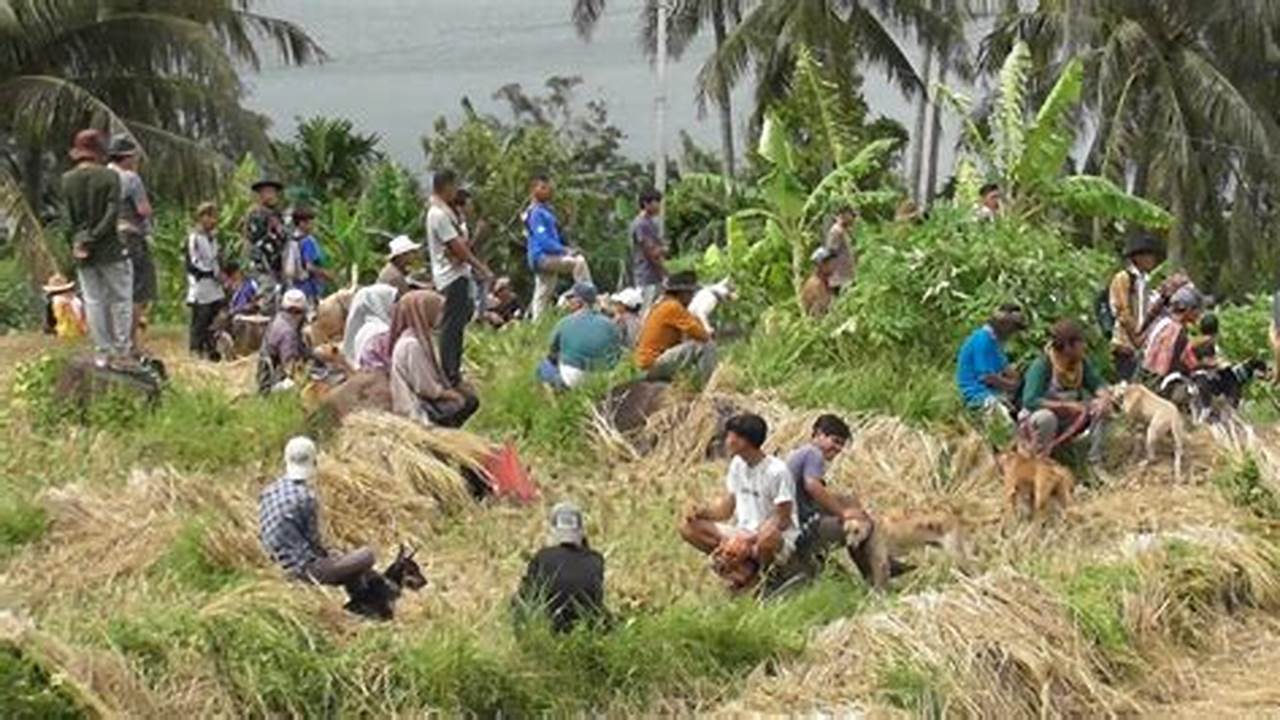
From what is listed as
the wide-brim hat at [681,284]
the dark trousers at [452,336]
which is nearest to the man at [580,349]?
the wide-brim hat at [681,284]

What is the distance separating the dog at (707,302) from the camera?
14320 millimetres

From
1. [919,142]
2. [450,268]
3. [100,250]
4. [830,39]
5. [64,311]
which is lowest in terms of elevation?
[919,142]

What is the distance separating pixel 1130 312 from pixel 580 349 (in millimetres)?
3430

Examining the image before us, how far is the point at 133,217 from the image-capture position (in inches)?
516

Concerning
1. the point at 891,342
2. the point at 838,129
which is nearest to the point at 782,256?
the point at 838,129

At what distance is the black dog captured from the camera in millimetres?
9352

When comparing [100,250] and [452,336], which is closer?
[100,250]

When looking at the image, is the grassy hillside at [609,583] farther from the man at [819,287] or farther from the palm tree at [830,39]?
the palm tree at [830,39]

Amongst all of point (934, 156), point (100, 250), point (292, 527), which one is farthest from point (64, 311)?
point (934, 156)

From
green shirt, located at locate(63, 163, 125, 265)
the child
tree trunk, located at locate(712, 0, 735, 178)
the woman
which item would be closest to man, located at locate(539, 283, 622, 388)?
the woman

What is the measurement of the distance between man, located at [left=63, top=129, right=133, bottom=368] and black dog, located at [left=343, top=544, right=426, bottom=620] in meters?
3.72

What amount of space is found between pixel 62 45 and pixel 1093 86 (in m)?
12.6

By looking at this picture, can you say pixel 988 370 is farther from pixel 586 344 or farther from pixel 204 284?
pixel 204 284

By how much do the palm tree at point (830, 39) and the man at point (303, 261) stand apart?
48.0 ft
